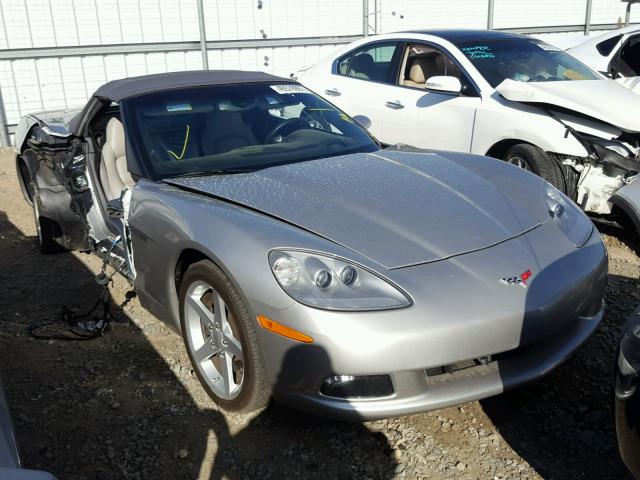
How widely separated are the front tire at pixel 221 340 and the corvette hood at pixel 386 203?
392mm

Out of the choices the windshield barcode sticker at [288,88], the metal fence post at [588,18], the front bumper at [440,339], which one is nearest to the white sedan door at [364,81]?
the windshield barcode sticker at [288,88]

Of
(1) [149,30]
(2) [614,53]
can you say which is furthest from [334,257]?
(1) [149,30]

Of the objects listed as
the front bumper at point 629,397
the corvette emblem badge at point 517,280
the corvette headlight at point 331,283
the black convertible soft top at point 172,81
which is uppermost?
the black convertible soft top at point 172,81

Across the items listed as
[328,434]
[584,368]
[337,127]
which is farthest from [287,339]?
[337,127]

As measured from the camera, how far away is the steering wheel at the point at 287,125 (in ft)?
12.0

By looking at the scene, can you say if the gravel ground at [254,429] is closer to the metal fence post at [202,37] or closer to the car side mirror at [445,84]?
the car side mirror at [445,84]

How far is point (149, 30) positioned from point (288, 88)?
7153mm

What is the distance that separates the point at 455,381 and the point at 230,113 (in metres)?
2.07

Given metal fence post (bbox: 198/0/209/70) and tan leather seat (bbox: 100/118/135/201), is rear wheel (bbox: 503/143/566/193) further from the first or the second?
metal fence post (bbox: 198/0/209/70)

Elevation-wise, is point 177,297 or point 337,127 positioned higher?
point 337,127

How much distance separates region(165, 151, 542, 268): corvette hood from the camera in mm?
2582

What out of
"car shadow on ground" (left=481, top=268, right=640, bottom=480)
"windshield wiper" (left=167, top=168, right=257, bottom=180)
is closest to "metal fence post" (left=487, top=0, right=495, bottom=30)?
"car shadow on ground" (left=481, top=268, right=640, bottom=480)

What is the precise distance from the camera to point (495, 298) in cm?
238

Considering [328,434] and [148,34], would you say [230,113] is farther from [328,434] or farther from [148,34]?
[148,34]
